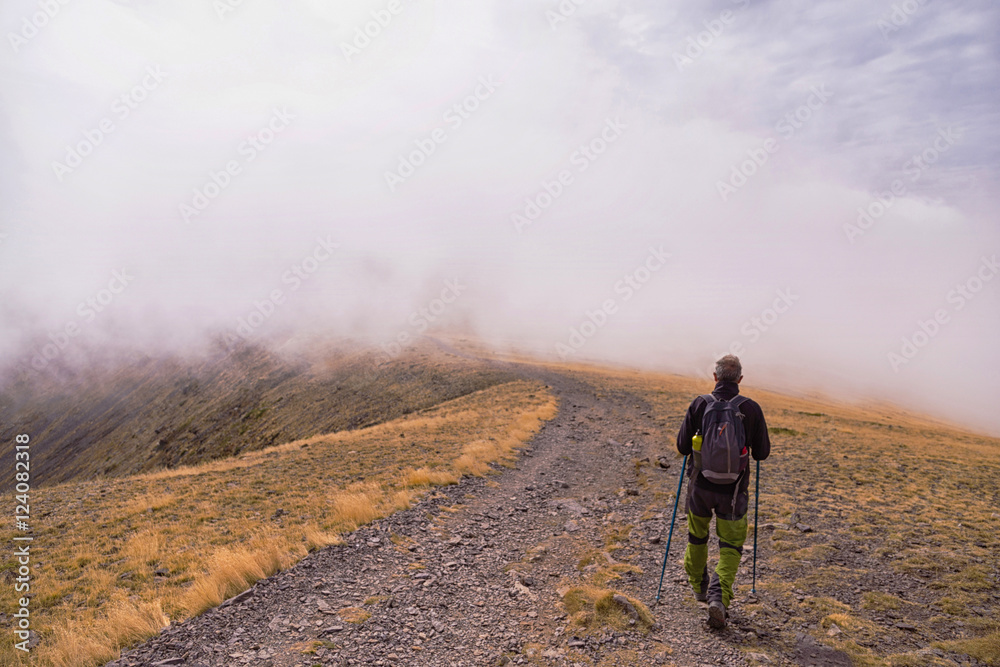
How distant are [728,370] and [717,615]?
10.9ft

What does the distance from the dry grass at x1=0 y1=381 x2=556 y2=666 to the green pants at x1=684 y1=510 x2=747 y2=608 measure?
7004 millimetres

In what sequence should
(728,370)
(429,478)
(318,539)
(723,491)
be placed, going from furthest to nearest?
1. (429,478)
2. (318,539)
3. (728,370)
4. (723,491)

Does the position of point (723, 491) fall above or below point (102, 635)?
above

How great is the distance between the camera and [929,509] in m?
12.5

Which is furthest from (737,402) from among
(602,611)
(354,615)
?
(354,615)

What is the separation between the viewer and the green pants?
6539 mm

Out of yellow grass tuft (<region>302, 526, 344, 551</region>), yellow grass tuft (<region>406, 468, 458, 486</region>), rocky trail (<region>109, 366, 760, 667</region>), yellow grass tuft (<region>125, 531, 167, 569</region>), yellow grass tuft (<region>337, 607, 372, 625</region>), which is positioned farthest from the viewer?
yellow grass tuft (<region>406, 468, 458, 486</region>)

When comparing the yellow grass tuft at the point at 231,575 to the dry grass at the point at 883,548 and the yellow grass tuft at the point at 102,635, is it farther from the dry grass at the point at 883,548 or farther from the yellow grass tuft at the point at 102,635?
the dry grass at the point at 883,548

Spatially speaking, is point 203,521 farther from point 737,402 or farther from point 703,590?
point 737,402

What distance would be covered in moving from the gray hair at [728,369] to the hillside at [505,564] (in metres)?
3.45

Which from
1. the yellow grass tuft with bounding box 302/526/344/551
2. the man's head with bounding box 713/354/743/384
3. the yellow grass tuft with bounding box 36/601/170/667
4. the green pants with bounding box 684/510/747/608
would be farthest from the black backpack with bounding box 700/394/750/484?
the yellow grass tuft with bounding box 36/601/170/667

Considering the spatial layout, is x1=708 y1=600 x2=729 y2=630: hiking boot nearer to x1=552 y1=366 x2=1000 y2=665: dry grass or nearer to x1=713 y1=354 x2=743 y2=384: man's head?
x1=552 y1=366 x2=1000 y2=665: dry grass

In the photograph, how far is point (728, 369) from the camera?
669cm

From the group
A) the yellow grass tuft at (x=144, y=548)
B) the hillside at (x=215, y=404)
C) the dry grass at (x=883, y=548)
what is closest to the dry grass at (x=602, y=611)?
the dry grass at (x=883, y=548)
